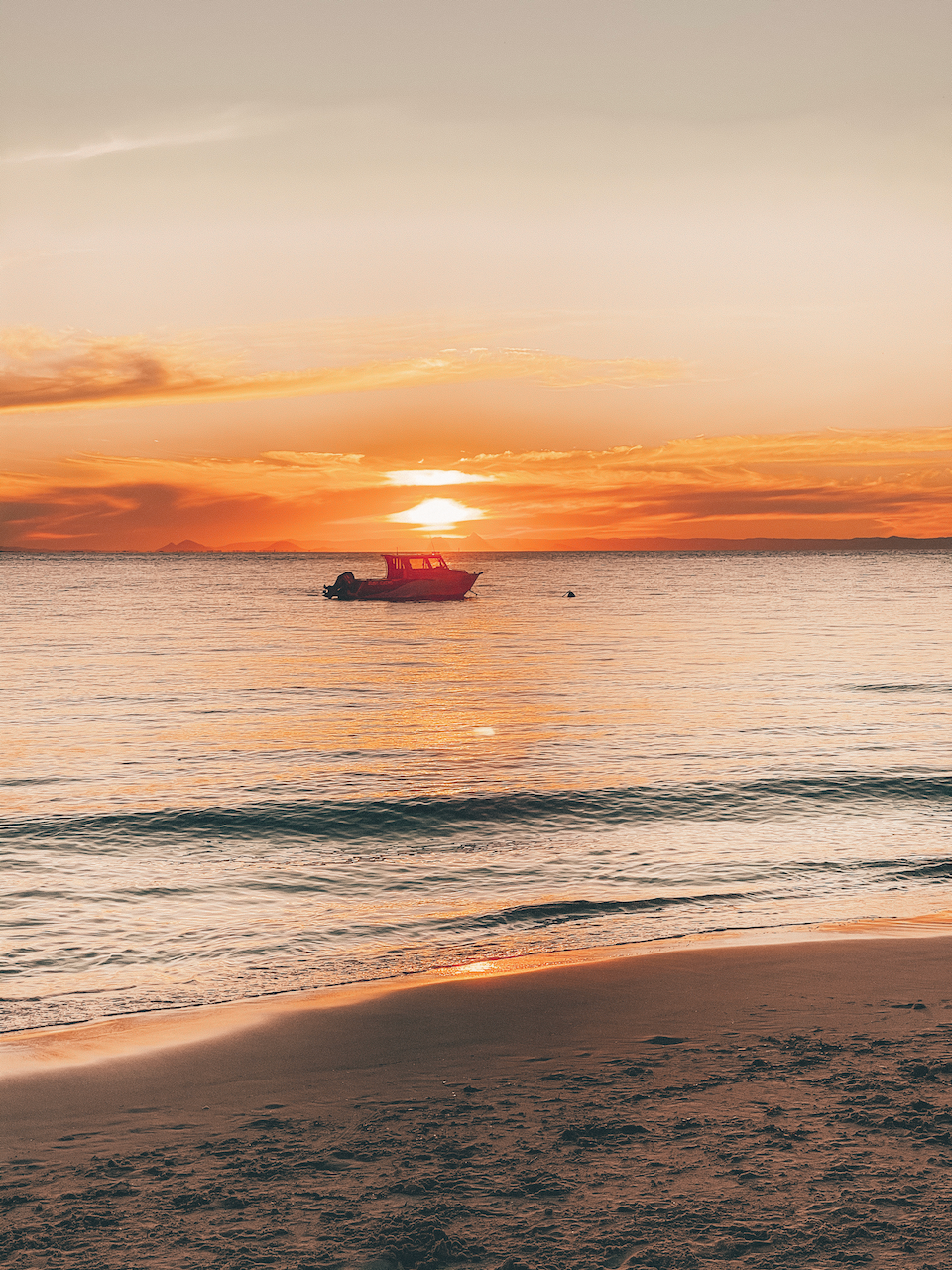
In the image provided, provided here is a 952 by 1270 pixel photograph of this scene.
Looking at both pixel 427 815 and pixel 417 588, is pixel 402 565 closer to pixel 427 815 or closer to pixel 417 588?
pixel 417 588

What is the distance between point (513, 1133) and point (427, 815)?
10.6 m

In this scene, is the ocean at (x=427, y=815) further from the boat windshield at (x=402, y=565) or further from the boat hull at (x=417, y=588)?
the boat windshield at (x=402, y=565)

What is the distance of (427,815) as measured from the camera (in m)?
16.0

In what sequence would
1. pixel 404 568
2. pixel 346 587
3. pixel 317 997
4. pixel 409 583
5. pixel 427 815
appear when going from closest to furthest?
pixel 317 997, pixel 427 815, pixel 409 583, pixel 404 568, pixel 346 587

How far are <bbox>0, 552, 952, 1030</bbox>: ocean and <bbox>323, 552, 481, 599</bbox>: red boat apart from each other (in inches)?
1911

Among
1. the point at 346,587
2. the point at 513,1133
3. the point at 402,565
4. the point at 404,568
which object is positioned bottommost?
the point at 513,1133

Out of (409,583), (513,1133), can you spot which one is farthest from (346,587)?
(513,1133)

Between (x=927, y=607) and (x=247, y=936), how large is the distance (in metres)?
81.8

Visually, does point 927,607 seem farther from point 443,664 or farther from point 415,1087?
point 415,1087

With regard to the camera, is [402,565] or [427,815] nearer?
[427,815]

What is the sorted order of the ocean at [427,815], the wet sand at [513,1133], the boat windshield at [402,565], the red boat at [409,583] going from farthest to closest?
the boat windshield at [402,565] → the red boat at [409,583] → the ocean at [427,815] → the wet sand at [513,1133]

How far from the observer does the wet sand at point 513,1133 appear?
4.50 metres

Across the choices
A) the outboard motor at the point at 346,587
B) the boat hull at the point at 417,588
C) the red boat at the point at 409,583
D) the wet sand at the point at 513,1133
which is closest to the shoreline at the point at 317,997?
the wet sand at the point at 513,1133

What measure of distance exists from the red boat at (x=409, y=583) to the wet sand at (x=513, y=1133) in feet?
265
